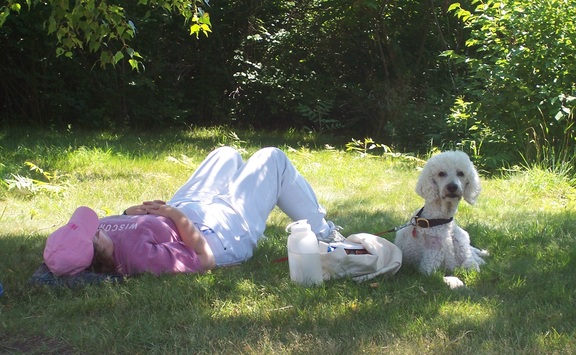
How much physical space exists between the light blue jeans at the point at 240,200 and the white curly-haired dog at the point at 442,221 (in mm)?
751

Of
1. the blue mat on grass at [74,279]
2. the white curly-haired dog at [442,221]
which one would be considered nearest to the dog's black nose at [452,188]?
the white curly-haired dog at [442,221]

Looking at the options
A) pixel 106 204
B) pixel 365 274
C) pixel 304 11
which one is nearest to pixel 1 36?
pixel 304 11

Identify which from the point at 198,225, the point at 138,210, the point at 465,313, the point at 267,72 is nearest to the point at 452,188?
the point at 465,313

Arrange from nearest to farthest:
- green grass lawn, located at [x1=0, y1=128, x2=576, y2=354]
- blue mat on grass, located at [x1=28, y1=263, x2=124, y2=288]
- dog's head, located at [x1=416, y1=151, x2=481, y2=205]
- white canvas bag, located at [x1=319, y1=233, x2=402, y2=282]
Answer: green grass lawn, located at [x1=0, y1=128, x2=576, y2=354]
blue mat on grass, located at [x1=28, y1=263, x2=124, y2=288]
white canvas bag, located at [x1=319, y1=233, x2=402, y2=282]
dog's head, located at [x1=416, y1=151, x2=481, y2=205]

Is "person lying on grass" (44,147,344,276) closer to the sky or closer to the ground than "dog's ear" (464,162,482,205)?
closer to the ground

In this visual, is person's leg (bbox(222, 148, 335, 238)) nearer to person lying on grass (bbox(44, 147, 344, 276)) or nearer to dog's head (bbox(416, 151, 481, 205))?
person lying on grass (bbox(44, 147, 344, 276))

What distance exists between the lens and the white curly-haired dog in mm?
4156

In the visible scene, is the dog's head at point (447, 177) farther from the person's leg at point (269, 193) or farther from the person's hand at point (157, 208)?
the person's hand at point (157, 208)

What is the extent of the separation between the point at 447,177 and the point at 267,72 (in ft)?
31.9

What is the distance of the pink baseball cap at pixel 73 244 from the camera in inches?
147

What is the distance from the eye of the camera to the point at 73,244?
3734mm

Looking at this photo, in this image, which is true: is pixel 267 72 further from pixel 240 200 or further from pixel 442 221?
pixel 442 221

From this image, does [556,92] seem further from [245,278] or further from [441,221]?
[245,278]

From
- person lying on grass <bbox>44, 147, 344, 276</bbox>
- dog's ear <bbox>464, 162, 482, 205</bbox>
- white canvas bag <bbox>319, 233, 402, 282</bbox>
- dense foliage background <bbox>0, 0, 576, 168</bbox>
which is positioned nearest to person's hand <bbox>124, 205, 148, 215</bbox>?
person lying on grass <bbox>44, 147, 344, 276</bbox>
